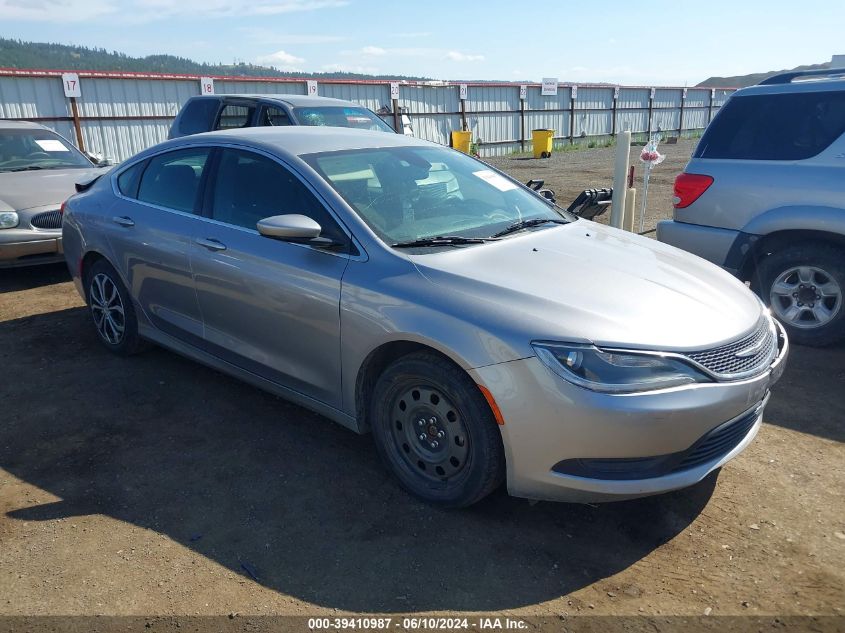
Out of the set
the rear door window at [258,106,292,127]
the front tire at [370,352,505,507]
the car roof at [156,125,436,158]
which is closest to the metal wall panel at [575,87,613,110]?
the rear door window at [258,106,292,127]

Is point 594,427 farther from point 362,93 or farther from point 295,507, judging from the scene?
point 362,93

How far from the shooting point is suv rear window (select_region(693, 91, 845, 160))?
16.9 feet

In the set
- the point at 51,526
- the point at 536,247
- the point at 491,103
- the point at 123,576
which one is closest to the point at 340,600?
the point at 123,576

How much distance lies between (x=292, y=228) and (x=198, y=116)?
752cm

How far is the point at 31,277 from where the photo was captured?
7797 millimetres

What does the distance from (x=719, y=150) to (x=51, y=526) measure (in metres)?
5.37

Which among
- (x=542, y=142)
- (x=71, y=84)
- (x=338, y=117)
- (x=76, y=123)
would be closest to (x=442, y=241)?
(x=338, y=117)

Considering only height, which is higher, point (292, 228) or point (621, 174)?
point (292, 228)

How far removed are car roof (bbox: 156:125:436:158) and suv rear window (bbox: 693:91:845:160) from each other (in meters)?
2.66

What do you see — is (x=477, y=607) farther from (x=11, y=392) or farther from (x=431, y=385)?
(x=11, y=392)

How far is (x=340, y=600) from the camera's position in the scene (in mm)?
2691

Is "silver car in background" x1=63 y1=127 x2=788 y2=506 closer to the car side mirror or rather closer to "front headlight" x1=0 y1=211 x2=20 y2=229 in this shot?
the car side mirror

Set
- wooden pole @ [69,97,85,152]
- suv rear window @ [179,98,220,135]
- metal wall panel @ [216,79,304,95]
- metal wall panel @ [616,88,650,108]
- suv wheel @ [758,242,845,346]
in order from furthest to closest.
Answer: metal wall panel @ [616,88,650,108]
metal wall panel @ [216,79,304,95]
wooden pole @ [69,97,85,152]
suv rear window @ [179,98,220,135]
suv wheel @ [758,242,845,346]

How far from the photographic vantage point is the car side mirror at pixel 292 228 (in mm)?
3354
